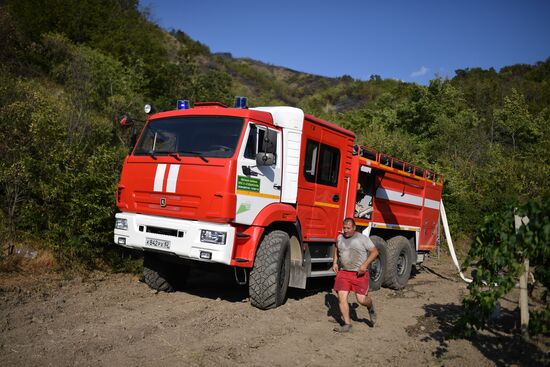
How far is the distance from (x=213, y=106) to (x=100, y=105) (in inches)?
443

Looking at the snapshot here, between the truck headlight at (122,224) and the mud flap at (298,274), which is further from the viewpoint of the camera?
the mud flap at (298,274)

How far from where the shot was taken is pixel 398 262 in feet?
32.3

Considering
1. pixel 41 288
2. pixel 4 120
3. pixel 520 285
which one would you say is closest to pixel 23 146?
pixel 4 120

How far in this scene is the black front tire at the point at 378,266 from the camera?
9062mm

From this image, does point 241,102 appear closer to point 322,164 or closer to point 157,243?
point 322,164

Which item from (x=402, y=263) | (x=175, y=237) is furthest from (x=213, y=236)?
(x=402, y=263)

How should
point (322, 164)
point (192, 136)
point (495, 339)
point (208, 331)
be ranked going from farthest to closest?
point (322, 164) < point (192, 136) < point (495, 339) < point (208, 331)

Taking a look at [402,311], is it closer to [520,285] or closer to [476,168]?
[520,285]

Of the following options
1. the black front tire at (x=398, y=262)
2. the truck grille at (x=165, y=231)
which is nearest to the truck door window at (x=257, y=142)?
the truck grille at (x=165, y=231)

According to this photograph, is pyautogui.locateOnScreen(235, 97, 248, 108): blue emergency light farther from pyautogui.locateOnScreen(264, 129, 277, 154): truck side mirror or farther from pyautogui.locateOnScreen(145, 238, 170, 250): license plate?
pyautogui.locateOnScreen(145, 238, 170, 250): license plate

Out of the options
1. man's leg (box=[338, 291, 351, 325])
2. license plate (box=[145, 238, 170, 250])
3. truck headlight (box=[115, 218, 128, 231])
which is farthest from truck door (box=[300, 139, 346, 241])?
truck headlight (box=[115, 218, 128, 231])

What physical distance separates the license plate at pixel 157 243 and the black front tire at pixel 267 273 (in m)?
1.27

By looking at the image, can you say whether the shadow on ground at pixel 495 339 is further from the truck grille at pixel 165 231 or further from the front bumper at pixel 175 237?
the truck grille at pixel 165 231

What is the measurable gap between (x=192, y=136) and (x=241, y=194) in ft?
4.09
